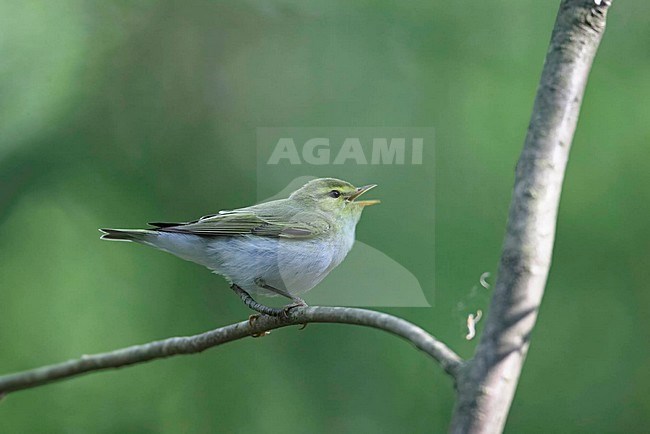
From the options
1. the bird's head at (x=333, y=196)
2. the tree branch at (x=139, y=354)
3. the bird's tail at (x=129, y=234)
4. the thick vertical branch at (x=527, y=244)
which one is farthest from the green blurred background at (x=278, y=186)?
the thick vertical branch at (x=527, y=244)

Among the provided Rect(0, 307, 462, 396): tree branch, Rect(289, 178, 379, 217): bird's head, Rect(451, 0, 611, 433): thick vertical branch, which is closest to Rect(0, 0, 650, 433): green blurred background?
Rect(289, 178, 379, 217): bird's head

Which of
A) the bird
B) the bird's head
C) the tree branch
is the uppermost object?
the bird's head

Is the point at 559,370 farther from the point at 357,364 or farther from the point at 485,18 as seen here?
the point at 485,18

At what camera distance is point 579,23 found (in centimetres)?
109

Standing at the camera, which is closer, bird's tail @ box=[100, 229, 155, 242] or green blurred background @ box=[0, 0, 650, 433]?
bird's tail @ box=[100, 229, 155, 242]

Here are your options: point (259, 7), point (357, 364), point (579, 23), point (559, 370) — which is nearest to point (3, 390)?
point (579, 23)

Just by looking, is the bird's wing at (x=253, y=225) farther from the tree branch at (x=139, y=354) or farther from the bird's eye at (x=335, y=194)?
the tree branch at (x=139, y=354)

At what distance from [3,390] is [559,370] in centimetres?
269

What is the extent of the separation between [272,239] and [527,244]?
5.03ft

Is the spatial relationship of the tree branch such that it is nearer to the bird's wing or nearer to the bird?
the bird

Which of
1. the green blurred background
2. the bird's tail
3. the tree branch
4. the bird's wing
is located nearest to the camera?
the tree branch

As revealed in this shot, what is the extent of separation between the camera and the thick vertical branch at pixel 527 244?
0.92 m

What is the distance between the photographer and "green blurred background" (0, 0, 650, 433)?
11.9 ft

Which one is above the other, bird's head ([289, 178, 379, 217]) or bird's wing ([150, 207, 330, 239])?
bird's head ([289, 178, 379, 217])
